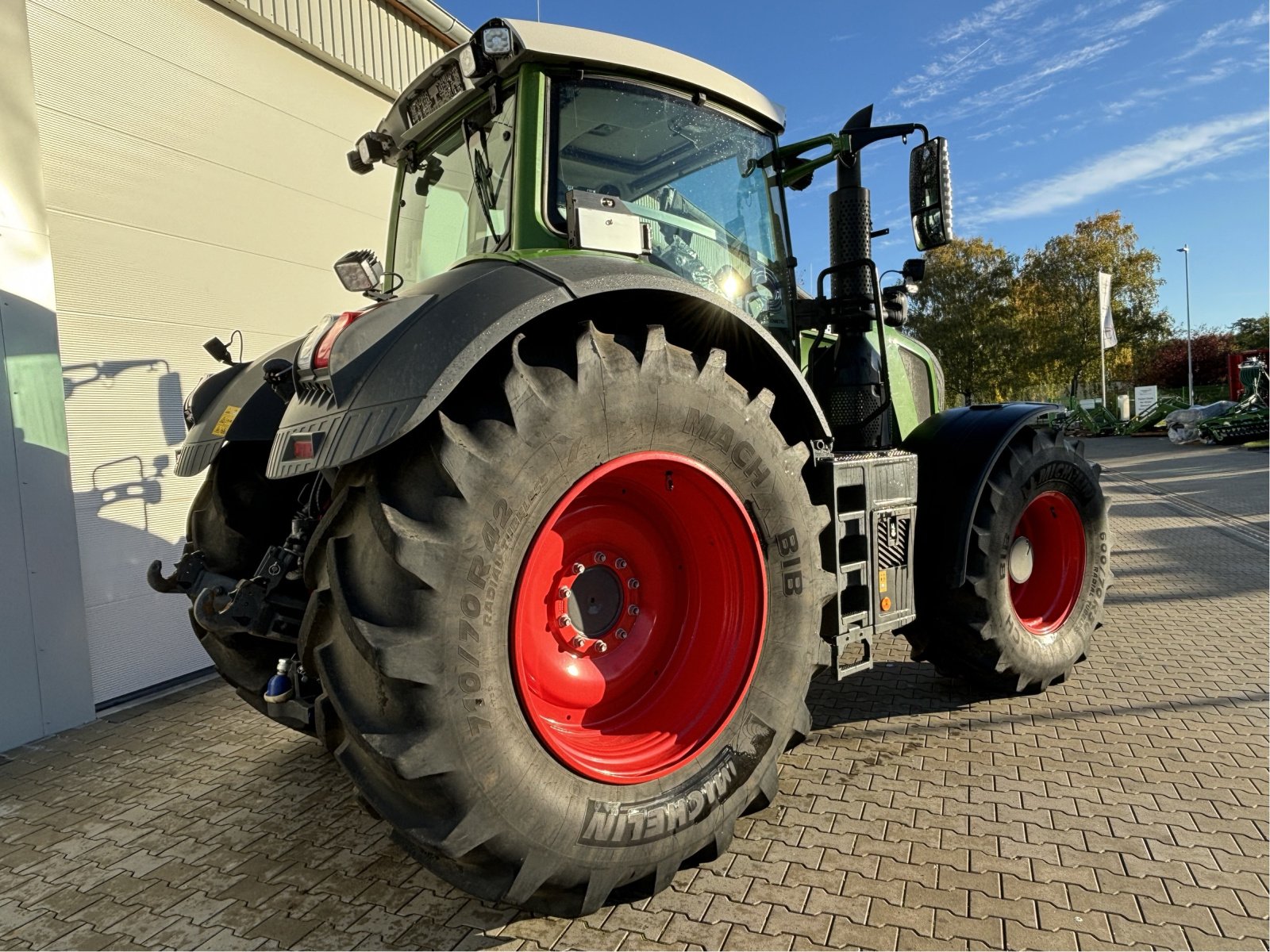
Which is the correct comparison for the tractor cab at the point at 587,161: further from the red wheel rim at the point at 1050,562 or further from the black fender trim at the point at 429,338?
the red wheel rim at the point at 1050,562

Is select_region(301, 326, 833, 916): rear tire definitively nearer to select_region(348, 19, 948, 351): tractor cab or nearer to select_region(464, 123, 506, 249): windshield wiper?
select_region(348, 19, 948, 351): tractor cab

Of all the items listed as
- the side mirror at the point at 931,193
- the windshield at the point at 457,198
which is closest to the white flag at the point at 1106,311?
the side mirror at the point at 931,193

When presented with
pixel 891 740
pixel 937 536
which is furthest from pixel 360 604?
pixel 937 536

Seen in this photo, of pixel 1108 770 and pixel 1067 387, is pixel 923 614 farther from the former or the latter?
pixel 1067 387

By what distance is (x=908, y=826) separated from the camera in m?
2.52

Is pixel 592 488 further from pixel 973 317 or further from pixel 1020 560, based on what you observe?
pixel 973 317

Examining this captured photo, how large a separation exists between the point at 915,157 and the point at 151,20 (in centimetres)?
454

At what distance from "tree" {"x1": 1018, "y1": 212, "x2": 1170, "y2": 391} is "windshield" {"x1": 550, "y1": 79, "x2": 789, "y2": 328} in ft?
104

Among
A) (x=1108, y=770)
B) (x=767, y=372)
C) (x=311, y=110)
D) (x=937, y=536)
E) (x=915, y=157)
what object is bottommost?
(x=1108, y=770)

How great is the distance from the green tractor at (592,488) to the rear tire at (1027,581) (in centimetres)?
2

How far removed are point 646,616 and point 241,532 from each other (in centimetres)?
168

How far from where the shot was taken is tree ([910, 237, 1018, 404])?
31531mm

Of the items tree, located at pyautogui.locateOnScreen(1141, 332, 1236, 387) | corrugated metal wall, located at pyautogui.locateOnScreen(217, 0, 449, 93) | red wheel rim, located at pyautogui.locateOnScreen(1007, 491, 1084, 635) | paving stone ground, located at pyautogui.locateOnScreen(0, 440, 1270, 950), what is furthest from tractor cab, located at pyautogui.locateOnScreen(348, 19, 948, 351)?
tree, located at pyautogui.locateOnScreen(1141, 332, 1236, 387)

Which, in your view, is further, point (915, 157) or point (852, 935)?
point (915, 157)
